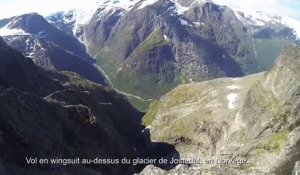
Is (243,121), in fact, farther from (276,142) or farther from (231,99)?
(276,142)

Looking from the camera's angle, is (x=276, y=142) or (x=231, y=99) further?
(x=231, y=99)

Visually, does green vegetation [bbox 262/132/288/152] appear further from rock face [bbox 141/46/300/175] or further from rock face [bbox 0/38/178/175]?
rock face [bbox 0/38/178/175]

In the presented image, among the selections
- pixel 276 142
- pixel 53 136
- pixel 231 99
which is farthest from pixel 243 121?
pixel 53 136

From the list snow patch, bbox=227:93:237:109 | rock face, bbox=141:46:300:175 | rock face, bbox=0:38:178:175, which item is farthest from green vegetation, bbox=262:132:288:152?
snow patch, bbox=227:93:237:109

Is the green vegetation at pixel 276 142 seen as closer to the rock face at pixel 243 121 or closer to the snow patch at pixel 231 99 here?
the rock face at pixel 243 121

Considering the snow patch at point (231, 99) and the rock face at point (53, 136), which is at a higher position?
the rock face at point (53, 136)

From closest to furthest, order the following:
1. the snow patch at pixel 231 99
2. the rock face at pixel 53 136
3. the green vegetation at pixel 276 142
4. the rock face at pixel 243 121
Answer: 1. the rock face at pixel 53 136
2. the green vegetation at pixel 276 142
3. the rock face at pixel 243 121
4. the snow patch at pixel 231 99

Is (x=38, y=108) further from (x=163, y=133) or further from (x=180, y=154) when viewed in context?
(x=163, y=133)

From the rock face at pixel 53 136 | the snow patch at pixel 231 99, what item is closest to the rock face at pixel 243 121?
the snow patch at pixel 231 99

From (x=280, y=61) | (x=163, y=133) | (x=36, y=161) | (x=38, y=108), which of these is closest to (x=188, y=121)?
(x=163, y=133)
